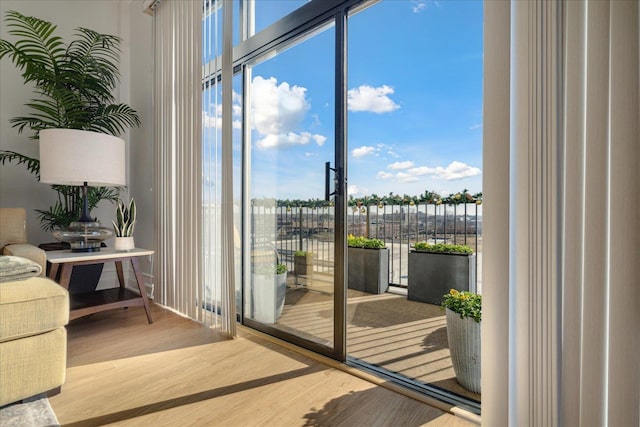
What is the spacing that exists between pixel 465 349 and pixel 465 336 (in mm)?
56

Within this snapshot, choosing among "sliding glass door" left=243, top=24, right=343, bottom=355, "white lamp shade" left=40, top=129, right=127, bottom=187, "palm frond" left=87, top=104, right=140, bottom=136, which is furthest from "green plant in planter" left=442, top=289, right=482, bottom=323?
"palm frond" left=87, top=104, right=140, bottom=136

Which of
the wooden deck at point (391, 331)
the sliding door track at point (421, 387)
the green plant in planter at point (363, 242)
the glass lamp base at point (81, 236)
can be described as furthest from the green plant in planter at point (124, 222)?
the sliding door track at point (421, 387)

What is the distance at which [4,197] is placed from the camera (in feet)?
8.80

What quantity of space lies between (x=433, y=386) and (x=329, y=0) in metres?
1.94

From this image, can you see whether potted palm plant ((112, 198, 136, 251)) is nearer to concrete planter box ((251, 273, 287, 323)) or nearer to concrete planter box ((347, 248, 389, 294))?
concrete planter box ((251, 273, 287, 323))

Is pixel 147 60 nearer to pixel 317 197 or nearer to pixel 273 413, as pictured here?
pixel 317 197

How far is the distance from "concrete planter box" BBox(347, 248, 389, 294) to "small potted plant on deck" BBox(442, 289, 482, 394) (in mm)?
405

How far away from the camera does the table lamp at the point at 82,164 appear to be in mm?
2084

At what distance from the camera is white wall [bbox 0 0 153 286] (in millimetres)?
2705

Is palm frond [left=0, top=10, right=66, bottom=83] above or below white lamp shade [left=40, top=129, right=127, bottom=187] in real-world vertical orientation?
above

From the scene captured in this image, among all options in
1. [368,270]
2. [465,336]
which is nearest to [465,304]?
[465,336]

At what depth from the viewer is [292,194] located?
2.07 meters

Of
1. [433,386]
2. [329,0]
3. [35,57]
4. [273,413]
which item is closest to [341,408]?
[273,413]

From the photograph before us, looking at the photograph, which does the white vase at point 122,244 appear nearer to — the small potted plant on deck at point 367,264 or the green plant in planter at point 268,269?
the green plant in planter at point 268,269
